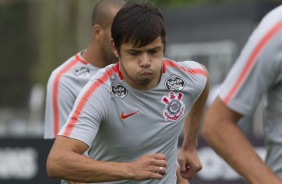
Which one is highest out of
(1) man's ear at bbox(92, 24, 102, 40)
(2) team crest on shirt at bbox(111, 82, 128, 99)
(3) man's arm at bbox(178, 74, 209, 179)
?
(2) team crest on shirt at bbox(111, 82, 128, 99)

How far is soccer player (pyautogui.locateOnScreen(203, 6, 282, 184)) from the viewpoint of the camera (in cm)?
451

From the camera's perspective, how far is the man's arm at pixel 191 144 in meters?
6.29

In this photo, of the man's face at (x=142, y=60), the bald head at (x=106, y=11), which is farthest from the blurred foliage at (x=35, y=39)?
the man's face at (x=142, y=60)

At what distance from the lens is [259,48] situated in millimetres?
4496

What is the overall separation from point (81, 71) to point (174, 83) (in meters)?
1.41

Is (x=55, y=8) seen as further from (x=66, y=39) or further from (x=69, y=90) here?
(x=69, y=90)

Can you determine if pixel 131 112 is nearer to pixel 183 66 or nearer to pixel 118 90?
pixel 118 90

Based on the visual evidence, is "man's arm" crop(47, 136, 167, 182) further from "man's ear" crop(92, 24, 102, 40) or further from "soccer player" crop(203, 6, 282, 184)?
"man's ear" crop(92, 24, 102, 40)

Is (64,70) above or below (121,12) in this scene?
below

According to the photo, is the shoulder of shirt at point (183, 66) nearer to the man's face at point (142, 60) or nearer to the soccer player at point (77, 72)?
the man's face at point (142, 60)

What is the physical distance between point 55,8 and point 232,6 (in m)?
8.03

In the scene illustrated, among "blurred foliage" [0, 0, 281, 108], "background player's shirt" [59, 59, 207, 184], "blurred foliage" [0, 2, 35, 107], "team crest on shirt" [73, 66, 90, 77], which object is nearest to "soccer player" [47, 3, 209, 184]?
"background player's shirt" [59, 59, 207, 184]

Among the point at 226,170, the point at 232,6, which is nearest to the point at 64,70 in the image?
the point at 226,170

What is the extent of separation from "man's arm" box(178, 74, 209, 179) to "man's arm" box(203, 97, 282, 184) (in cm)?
159
